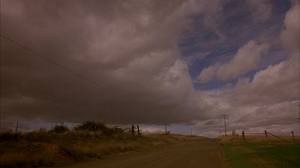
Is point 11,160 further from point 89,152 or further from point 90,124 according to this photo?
point 90,124

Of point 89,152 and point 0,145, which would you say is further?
point 89,152

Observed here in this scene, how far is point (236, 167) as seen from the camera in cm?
2098

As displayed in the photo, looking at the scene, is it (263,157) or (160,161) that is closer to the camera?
(160,161)

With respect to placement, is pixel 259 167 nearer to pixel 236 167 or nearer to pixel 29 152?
pixel 236 167

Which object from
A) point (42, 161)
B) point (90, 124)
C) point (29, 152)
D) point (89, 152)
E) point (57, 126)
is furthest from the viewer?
point (90, 124)

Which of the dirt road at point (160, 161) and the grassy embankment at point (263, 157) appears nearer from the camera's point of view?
the dirt road at point (160, 161)

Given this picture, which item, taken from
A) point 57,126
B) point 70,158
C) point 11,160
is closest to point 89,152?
point 70,158

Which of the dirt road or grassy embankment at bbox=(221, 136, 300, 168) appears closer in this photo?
the dirt road

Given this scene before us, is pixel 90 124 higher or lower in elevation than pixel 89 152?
higher

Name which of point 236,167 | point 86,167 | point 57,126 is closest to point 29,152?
point 86,167

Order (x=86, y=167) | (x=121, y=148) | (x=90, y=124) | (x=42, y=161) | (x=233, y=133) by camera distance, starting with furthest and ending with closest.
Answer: (x=233, y=133)
(x=90, y=124)
(x=121, y=148)
(x=42, y=161)
(x=86, y=167)

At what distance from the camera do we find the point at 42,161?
23.2 metres

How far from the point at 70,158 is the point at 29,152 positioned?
131 inches

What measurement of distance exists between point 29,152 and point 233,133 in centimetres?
8487
